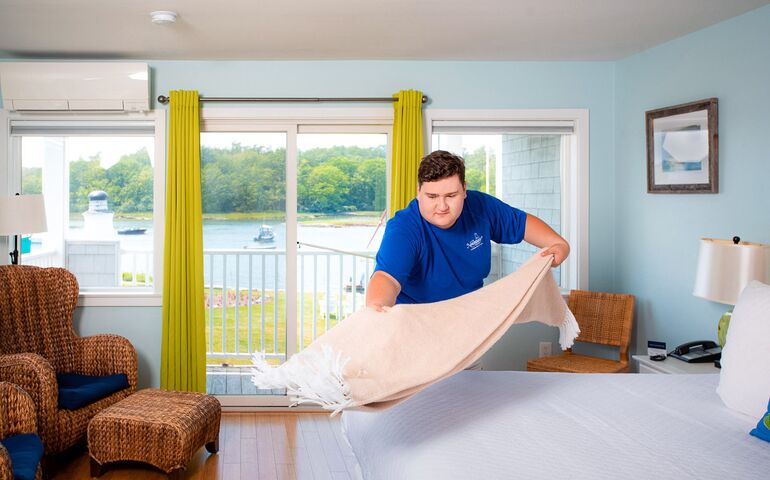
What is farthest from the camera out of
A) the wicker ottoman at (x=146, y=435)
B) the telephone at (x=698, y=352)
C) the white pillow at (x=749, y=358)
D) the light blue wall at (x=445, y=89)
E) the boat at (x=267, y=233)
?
the boat at (x=267, y=233)

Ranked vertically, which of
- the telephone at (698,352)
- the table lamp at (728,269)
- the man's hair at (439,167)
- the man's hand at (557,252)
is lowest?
the telephone at (698,352)

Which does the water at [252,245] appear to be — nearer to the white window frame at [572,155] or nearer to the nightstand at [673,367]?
the white window frame at [572,155]

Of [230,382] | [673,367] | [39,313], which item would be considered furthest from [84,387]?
[673,367]

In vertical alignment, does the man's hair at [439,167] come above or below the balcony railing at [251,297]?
above

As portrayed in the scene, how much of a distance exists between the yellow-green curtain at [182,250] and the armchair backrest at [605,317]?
99.4 inches

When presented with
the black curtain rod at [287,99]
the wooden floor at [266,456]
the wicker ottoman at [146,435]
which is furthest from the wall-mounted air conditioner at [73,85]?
the wooden floor at [266,456]

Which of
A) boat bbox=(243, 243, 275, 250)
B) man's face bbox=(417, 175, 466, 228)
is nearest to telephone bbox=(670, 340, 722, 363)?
man's face bbox=(417, 175, 466, 228)

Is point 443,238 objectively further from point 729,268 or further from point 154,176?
point 154,176

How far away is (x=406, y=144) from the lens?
16.1 ft

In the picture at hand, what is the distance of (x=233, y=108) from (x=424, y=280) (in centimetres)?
284

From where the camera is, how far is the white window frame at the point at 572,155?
5.06m

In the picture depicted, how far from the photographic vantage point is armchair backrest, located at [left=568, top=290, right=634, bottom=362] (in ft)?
15.4

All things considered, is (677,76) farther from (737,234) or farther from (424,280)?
(424,280)

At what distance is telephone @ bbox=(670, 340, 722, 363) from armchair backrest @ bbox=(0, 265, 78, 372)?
347 cm
